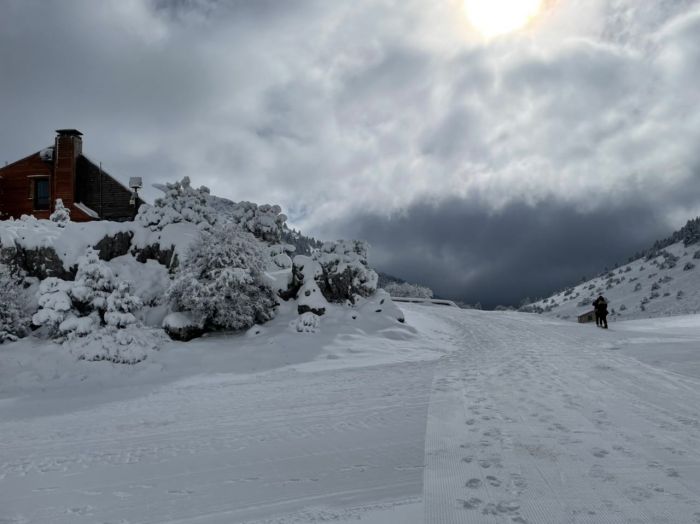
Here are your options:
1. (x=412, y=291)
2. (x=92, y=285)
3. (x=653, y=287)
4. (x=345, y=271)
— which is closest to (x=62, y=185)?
(x=92, y=285)

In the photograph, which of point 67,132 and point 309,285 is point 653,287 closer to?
point 309,285

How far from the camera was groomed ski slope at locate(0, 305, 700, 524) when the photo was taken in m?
4.47

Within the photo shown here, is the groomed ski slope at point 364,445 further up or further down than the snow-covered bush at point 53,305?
further down

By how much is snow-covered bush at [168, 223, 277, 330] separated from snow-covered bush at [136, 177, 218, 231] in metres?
2.87

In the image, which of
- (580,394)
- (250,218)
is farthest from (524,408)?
(250,218)

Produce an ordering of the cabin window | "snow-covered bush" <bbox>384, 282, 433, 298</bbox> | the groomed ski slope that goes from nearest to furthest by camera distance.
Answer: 1. the groomed ski slope
2. the cabin window
3. "snow-covered bush" <bbox>384, 282, 433, 298</bbox>

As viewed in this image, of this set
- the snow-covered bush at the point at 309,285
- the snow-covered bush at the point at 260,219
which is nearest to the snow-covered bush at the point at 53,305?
the snow-covered bush at the point at 309,285

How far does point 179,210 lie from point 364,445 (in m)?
16.2

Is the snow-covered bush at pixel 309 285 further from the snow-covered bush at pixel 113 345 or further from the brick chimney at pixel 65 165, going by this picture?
the brick chimney at pixel 65 165

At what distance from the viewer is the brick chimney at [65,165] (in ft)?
90.2

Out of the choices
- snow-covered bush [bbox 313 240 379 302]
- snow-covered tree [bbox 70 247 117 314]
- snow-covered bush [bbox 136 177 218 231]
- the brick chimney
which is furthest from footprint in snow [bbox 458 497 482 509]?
the brick chimney

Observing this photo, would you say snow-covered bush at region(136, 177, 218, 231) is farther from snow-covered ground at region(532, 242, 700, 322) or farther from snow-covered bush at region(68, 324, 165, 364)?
snow-covered ground at region(532, 242, 700, 322)

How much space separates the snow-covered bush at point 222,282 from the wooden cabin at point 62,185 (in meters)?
14.2

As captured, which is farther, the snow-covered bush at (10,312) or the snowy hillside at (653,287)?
the snowy hillside at (653,287)
